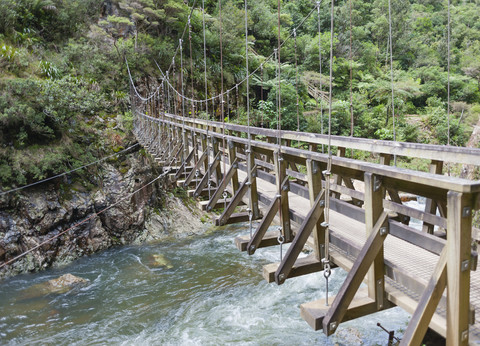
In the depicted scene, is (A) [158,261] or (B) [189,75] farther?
(B) [189,75]

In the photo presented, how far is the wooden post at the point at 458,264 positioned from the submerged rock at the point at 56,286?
602 cm

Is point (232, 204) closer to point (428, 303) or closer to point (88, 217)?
point (428, 303)

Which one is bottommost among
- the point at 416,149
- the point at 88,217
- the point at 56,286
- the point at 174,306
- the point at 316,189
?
the point at 174,306

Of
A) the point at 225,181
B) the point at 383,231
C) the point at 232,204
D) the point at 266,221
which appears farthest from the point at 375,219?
the point at 225,181

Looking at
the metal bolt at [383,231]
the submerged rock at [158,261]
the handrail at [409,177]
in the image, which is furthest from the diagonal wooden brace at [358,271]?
the submerged rock at [158,261]

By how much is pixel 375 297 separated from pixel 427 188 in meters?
0.60

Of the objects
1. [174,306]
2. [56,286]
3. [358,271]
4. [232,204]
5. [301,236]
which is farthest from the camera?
[56,286]

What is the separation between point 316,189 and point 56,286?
18.4 ft

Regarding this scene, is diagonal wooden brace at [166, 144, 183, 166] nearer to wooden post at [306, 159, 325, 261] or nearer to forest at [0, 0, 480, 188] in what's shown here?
forest at [0, 0, 480, 188]

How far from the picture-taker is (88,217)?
300 inches

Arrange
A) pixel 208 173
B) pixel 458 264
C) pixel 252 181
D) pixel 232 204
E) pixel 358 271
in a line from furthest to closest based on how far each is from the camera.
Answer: pixel 208 173 → pixel 232 204 → pixel 252 181 → pixel 358 271 → pixel 458 264

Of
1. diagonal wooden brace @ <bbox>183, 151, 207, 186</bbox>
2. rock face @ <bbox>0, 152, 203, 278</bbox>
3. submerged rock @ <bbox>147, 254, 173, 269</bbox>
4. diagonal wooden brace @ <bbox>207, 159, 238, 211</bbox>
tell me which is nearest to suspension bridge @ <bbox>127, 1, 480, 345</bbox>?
diagonal wooden brace @ <bbox>207, 159, 238, 211</bbox>

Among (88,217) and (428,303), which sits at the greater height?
(428,303)

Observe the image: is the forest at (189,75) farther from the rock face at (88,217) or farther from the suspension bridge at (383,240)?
the suspension bridge at (383,240)
